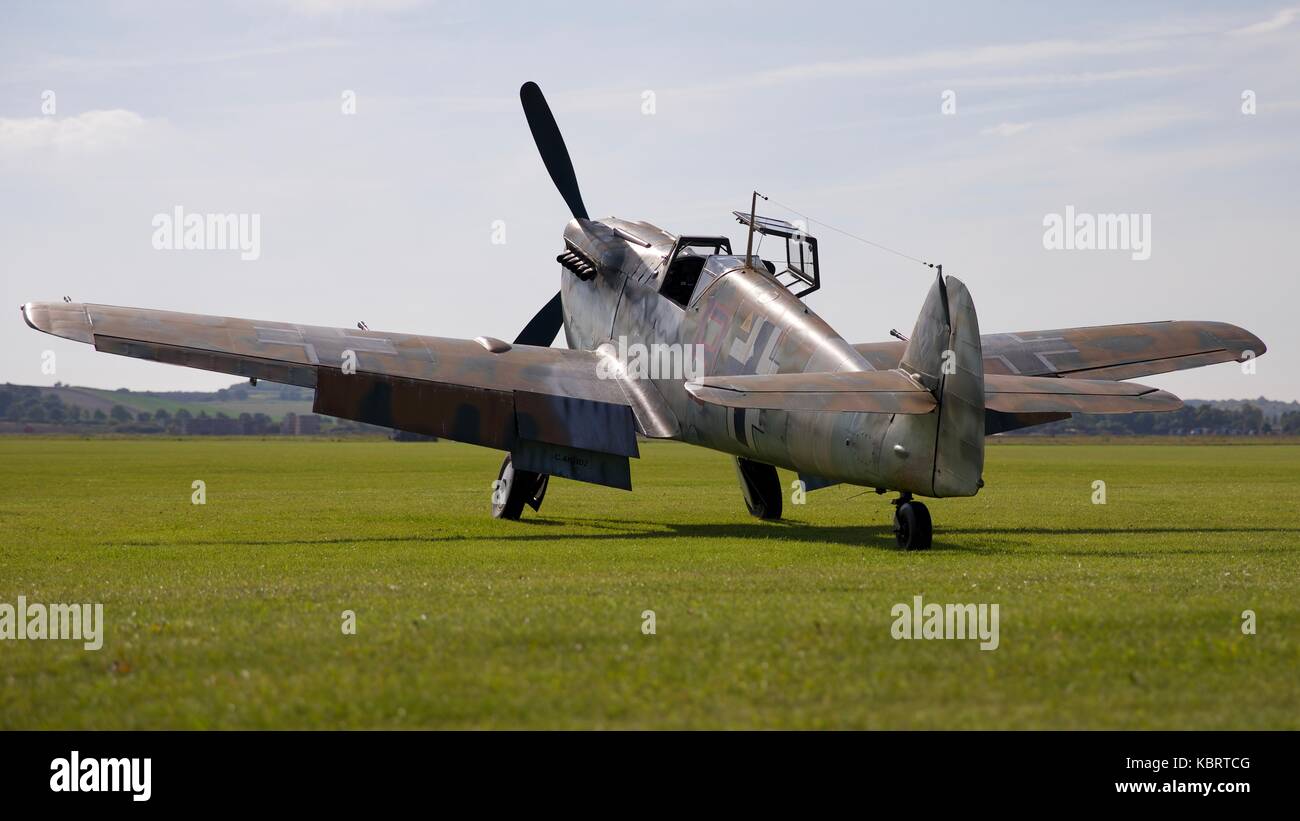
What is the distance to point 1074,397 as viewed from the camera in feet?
45.0

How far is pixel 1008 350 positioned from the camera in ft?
74.4

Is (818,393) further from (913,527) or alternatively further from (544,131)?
(544,131)

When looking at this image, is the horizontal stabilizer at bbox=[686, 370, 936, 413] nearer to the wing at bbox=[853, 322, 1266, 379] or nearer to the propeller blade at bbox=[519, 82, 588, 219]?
the wing at bbox=[853, 322, 1266, 379]

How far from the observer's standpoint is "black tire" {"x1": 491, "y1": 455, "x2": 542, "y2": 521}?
21.2 metres

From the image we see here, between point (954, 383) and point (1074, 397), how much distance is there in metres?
1.22

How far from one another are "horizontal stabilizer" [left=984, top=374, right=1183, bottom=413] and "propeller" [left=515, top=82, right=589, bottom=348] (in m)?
11.8

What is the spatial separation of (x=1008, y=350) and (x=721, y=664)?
16.6m

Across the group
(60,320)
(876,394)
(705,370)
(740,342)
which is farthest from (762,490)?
(60,320)

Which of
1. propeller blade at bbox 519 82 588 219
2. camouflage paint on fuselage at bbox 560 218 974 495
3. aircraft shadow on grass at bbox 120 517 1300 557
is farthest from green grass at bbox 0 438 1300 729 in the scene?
propeller blade at bbox 519 82 588 219

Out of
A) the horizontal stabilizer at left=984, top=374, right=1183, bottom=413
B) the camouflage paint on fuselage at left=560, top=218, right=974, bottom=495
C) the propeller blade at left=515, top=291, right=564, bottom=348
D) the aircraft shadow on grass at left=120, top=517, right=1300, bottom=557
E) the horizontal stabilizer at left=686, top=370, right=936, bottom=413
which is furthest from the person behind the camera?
the propeller blade at left=515, top=291, right=564, bottom=348

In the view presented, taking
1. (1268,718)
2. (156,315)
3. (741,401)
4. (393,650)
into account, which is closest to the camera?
(1268,718)

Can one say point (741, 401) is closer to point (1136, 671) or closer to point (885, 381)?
point (885, 381)

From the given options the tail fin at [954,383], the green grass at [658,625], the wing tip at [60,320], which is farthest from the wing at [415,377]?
the tail fin at [954,383]
